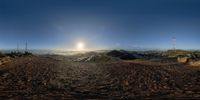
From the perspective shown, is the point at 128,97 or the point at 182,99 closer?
the point at 182,99

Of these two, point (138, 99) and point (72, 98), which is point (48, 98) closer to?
point (72, 98)

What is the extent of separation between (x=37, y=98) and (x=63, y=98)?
4.10 feet

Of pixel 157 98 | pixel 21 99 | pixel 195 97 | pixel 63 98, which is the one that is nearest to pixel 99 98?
pixel 63 98

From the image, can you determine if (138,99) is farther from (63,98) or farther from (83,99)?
(63,98)

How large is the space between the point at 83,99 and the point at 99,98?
833 mm

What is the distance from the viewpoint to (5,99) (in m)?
13.9

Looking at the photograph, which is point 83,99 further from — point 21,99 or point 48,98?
point 21,99

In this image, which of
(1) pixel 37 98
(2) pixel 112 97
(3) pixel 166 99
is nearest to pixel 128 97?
(2) pixel 112 97

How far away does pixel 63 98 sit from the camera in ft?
47.2

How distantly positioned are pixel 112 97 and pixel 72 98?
1.98 metres

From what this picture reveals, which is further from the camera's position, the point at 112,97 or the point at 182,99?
the point at 112,97

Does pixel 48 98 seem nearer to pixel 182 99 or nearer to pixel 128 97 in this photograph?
pixel 128 97

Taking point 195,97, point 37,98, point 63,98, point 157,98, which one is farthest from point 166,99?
point 37,98

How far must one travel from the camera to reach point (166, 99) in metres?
13.8
